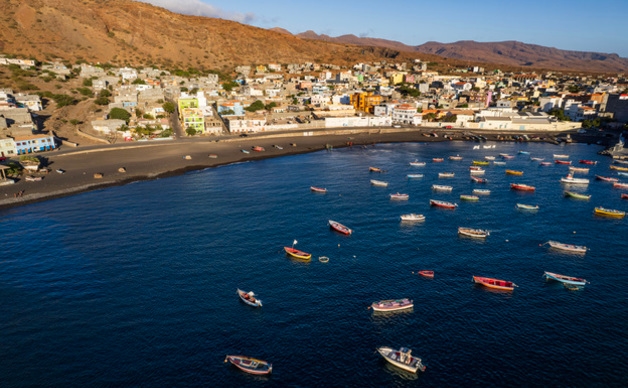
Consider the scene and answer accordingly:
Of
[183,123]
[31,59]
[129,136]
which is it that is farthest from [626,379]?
[31,59]

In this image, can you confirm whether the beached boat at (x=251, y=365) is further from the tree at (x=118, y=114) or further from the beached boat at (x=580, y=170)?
the tree at (x=118, y=114)

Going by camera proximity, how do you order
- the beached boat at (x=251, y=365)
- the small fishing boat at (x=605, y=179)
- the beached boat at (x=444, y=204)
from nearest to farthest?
1. the beached boat at (x=251, y=365)
2. the beached boat at (x=444, y=204)
3. the small fishing boat at (x=605, y=179)

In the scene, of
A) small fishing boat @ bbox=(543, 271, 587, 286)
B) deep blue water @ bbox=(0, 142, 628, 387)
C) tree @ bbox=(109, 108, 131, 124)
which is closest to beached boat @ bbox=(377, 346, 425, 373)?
deep blue water @ bbox=(0, 142, 628, 387)

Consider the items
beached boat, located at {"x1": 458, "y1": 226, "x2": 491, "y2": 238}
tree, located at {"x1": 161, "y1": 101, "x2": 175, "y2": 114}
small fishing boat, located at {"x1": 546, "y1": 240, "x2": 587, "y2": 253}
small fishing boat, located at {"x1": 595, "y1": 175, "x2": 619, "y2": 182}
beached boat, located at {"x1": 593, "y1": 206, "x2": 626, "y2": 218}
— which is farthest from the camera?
tree, located at {"x1": 161, "y1": 101, "x2": 175, "y2": 114}

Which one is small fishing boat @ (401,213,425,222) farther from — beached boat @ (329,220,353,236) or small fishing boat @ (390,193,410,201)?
beached boat @ (329,220,353,236)

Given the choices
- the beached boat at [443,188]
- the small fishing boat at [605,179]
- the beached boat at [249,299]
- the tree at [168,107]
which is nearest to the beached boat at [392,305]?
the beached boat at [249,299]

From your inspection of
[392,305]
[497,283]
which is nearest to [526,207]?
[497,283]
